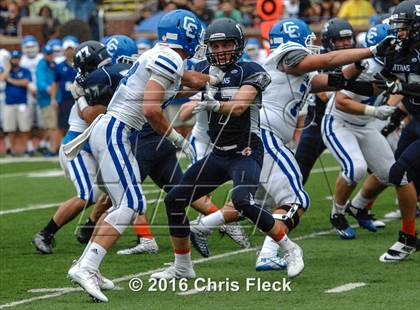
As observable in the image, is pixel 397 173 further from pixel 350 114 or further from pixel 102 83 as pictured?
pixel 102 83

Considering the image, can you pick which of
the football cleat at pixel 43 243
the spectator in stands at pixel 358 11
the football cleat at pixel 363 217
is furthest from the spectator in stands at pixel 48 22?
the football cleat at pixel 43 243

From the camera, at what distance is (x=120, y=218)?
6.91 metres

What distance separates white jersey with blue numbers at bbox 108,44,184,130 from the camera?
6.88 meters

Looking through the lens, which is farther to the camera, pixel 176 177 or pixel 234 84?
pixel 176 177

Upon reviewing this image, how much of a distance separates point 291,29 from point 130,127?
1.74 meters

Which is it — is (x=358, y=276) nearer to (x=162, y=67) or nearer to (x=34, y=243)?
(x=162, y=67)

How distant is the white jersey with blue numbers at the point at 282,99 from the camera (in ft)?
26.7

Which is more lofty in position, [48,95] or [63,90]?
[63,90]

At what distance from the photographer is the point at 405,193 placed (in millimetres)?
8227

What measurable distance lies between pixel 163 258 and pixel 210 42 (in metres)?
1.91

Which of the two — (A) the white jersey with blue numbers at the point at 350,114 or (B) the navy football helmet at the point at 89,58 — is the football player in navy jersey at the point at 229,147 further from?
(A) the white jersey with blue numbers at the point at 350,114

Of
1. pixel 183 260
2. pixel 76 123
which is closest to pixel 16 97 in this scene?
pixel 76 123

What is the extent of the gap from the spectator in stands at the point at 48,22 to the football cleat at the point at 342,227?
12116 mm

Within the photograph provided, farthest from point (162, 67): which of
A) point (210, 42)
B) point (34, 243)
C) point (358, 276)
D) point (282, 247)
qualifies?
point (34, 243)
